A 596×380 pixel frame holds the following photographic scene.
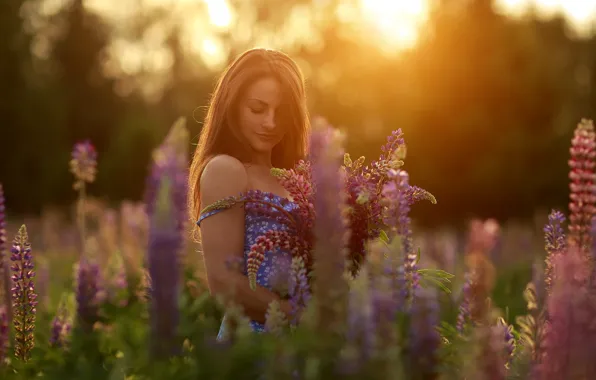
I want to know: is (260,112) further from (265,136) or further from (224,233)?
(224,233)

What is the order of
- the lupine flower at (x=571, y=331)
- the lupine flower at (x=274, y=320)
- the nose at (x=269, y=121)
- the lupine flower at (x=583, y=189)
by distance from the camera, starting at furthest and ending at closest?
the nose at (x=269, y=121), the lupine flower at (x=583, y=189), the lupine flower at (x=274, y=320), the lupine flower at (x=571, y=331)

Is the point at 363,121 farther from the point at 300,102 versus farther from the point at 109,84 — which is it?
the point at 300,102

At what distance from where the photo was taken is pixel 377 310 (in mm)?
2195

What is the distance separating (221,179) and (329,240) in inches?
72.3

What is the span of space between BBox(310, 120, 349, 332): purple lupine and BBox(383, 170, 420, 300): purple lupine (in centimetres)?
44

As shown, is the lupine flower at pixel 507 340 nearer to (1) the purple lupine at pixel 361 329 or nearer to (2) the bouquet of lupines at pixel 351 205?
(2) the bouquet of lupines at pixel 351 205

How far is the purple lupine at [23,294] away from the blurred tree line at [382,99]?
22650mm

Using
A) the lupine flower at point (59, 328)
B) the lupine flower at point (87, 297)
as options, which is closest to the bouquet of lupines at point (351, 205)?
the lupine flower at point (87, 297)

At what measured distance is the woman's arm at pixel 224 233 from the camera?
3551 millimetres

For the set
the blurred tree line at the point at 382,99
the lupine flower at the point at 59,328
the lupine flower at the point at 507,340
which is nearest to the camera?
the lupine flower at the point at 507,340

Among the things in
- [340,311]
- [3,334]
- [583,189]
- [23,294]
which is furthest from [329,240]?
[23,294]

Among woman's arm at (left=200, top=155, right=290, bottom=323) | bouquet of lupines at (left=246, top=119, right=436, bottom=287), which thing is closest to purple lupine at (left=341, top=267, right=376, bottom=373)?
bouquet of lupines at (left=246, top=119, right=436, bottom=287)

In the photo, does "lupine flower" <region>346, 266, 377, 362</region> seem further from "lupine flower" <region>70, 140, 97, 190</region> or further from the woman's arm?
"lupine flower" <region>70, 140, 97, 190</region>

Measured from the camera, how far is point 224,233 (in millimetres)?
3818
